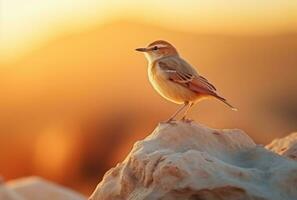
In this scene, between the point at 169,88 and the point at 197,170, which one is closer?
the point at 197,170

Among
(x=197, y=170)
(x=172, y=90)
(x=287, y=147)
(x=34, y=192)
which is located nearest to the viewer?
(x=197, y=170)

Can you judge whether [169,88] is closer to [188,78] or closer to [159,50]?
[188,78]

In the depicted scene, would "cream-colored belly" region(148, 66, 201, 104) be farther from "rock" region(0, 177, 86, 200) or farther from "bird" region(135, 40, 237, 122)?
"rock" region(0, 177, 86, 200)

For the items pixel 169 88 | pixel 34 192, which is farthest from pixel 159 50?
pixel 34 192

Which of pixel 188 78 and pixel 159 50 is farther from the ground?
pixel 159 50

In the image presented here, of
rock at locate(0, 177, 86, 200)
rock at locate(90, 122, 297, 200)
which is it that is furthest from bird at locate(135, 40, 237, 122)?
rock at locate(0, 177, 86, 200)

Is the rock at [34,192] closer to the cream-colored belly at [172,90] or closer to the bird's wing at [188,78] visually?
the cream-colored belly at [172,90]
